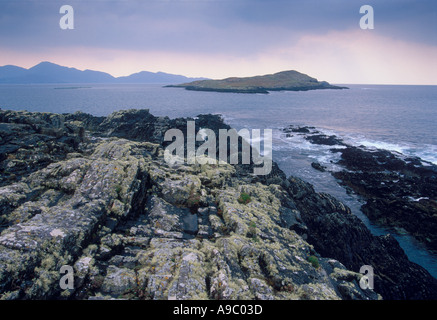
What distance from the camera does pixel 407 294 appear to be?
54.2ft

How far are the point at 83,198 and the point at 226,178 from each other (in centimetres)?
1050

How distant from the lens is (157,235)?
11602mm

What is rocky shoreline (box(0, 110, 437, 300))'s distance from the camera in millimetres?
Result: 8383

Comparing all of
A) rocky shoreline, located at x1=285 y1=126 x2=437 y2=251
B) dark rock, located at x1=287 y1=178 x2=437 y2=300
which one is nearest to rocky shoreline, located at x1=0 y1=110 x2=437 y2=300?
dark rock, located at x1=287 y1=178 x2=437 y2=300

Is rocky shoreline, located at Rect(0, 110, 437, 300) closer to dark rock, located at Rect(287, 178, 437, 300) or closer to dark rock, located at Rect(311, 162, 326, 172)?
dark rock, located at Rect(287, 178, 437, 300)

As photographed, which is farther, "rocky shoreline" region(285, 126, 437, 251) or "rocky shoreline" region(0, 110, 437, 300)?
"rocky shoreline" region(285, 126, 437, 251)

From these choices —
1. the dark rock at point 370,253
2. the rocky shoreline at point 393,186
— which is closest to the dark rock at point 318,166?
the rocky shoreline at point 393,186

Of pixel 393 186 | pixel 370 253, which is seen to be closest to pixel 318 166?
pixel 393 186

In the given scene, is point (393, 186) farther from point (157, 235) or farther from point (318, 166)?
point (157, 235)

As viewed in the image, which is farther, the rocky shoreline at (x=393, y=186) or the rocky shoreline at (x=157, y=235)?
the rocky shoreline at (x=393, y=186)

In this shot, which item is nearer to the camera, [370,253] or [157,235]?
[157,235]

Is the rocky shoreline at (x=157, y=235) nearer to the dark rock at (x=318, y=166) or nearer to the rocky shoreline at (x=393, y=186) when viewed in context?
the rocky shoreline at (x=393, y=186)

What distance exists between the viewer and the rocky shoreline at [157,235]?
8.38m
